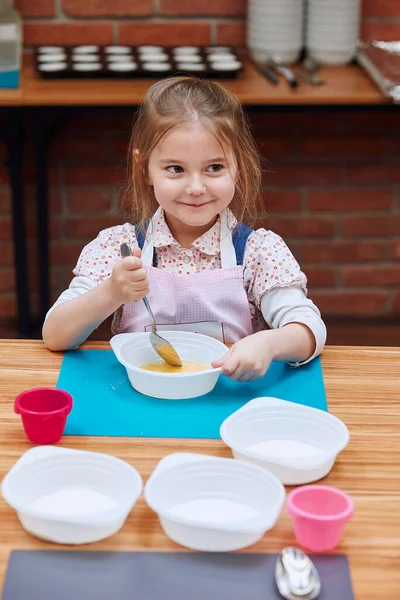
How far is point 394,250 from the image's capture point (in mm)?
3199

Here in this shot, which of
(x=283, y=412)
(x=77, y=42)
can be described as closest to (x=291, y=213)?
(x=77, y=42)

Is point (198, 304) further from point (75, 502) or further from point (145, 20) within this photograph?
point (145, 20)

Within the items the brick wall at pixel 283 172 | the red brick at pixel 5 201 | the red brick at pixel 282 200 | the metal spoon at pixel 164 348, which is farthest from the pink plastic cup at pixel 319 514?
the red brick at pixel 5 201

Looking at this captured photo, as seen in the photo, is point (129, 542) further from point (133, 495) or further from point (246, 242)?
point (246, 242)

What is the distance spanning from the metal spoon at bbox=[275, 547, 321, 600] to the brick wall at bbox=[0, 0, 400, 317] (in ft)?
6.77

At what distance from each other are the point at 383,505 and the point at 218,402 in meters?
0.32

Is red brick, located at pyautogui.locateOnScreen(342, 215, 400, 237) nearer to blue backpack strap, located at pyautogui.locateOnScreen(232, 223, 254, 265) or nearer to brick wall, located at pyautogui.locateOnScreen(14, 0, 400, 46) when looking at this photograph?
brick wall, located at pyautogui.locateOnScreen(14, 0, 400, 46)

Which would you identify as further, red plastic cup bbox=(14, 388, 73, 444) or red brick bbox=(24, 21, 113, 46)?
red brick bbox=(24, 21, 113, 46)

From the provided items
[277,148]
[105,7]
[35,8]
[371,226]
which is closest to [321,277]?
[371,226]

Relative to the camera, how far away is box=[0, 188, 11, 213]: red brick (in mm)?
3037

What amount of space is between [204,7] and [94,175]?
621 millimetres

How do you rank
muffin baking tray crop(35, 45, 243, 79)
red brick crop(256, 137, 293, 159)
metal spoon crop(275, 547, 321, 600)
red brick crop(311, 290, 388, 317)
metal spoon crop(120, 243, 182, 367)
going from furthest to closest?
red brick crop(311, 290, 388, 317) < red brick crop(256, 137, 293, 159) < muffin baking tray crop(35, 45, 243, 79) < metal spoon crop(120, 243, 182, 367) < metal spoon crop(275, 547, 321, 600)

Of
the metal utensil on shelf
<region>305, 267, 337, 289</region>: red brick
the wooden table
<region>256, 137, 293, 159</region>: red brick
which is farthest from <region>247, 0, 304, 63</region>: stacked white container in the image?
the wooden table

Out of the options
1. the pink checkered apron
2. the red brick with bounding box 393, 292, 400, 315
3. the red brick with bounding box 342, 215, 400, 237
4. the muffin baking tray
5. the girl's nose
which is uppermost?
the girl's nose
